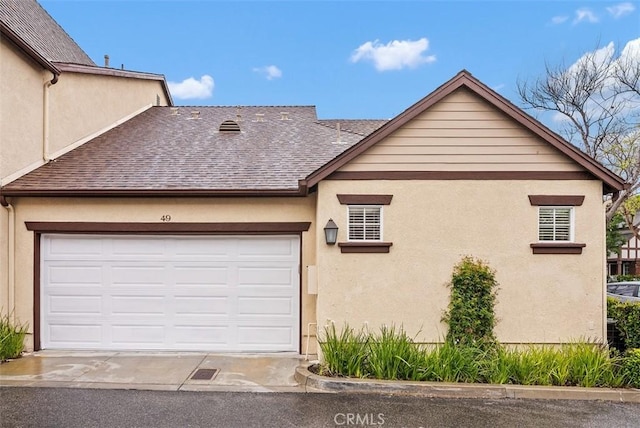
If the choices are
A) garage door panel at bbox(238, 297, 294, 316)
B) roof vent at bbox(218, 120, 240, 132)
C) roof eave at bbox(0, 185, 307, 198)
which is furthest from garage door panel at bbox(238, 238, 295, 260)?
roof vent at bbox(218, 120, 240, 132)

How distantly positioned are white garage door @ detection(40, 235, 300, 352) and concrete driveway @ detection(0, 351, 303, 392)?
0.35 metres

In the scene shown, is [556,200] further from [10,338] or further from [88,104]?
[88,104]

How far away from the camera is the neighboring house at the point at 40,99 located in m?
8.12

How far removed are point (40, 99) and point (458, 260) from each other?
9166 millimetres

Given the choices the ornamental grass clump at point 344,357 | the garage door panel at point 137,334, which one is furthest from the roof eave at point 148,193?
the ornamental grass clump at point 344,357

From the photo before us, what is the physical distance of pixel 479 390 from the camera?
6102 millimetres

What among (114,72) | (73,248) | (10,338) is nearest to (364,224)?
(73,248)

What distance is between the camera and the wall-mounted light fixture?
708 centimetres

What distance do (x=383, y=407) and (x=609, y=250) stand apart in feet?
107

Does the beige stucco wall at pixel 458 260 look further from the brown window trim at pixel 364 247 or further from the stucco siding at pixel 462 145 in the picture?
the stucco siding at pixel 462 145

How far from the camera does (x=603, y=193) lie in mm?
7145

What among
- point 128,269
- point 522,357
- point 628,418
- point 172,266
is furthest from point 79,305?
point 628,418

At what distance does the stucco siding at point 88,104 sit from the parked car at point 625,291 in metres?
14.8

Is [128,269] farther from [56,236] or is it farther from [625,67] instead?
[625,67]
